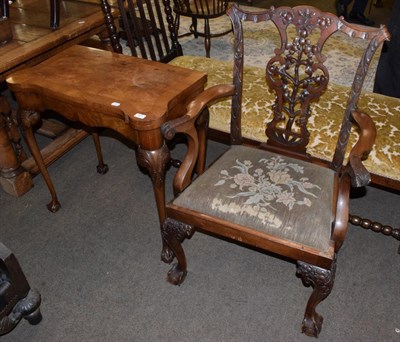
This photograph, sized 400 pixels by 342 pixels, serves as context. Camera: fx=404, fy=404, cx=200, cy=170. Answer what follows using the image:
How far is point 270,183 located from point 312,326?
2.11 feet

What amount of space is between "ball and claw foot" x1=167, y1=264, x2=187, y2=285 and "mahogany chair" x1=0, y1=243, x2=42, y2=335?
60 cm

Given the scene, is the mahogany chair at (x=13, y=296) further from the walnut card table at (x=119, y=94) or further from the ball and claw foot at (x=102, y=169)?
the ball and claw foot at (x=102, y=169)

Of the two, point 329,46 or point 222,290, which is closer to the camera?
point 222,290

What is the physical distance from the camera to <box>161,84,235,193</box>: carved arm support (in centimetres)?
160

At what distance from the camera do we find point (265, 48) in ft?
13.5

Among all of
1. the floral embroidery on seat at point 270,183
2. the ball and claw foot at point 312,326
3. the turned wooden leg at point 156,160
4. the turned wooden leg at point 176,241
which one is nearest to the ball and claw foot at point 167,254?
the turned wooden leg at point 176,241

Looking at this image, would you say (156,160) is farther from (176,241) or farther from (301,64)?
(301,64)

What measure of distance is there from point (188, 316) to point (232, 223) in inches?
22.4

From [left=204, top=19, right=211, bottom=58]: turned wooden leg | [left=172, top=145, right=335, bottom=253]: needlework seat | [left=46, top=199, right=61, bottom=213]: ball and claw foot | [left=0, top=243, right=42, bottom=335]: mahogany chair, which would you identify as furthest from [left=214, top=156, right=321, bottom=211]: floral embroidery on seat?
[left=204, top=19, right=211, bottom=58]: turned wooden leg

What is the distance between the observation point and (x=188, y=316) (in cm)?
183

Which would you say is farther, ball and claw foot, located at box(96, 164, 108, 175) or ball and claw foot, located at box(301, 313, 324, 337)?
ball and claw foot, located at box(96, 164, 108, 175)

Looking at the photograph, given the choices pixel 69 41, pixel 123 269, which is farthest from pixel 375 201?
pixel 69 41

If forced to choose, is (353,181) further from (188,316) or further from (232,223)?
(188,316)

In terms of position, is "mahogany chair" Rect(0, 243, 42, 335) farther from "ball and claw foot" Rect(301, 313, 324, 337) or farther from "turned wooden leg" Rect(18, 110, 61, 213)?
"ball and claw foot" Rect(301, 313, 324, 337)
